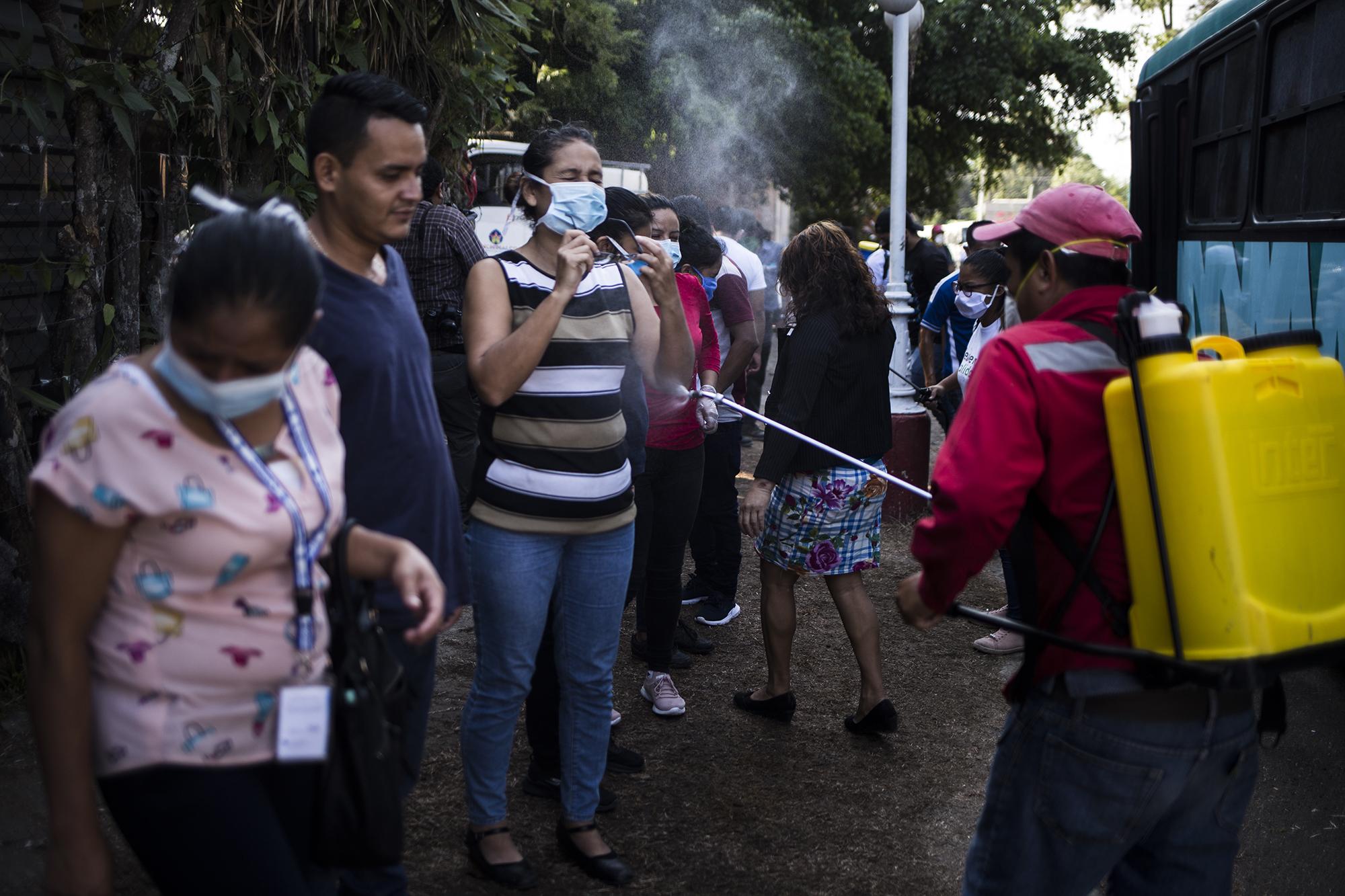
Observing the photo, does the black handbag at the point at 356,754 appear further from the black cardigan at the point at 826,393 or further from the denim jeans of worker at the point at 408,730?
the black cardigan at the point at 826,393

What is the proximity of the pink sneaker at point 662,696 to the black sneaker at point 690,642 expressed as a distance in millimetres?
655

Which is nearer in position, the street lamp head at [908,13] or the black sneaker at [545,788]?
the black sneaker at [545,788]

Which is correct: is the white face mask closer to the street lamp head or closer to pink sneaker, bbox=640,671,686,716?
the street lamp head

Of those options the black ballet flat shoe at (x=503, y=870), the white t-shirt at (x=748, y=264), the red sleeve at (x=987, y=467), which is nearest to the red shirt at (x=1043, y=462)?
the red sleeve at (x=987, y=467)

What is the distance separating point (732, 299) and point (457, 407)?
4.71ft

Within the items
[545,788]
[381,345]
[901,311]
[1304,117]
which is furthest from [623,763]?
[901,311]

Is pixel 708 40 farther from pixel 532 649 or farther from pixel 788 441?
pixel 532 649

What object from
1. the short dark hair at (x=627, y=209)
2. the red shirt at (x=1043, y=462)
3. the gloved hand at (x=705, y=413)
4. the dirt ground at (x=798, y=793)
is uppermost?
the short dark hair at (x=627, y=209)

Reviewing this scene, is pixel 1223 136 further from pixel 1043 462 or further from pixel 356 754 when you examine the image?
pixel 356 754

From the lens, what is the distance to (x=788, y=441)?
440 cm

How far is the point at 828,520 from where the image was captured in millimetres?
4523

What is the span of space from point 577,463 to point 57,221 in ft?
13.0

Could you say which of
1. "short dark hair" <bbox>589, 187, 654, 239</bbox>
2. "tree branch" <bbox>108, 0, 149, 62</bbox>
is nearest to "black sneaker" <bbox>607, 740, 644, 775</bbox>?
"short dark hair" <bbox>589, 187, 654, 239</bbox>

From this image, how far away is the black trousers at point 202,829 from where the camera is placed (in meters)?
1.87
